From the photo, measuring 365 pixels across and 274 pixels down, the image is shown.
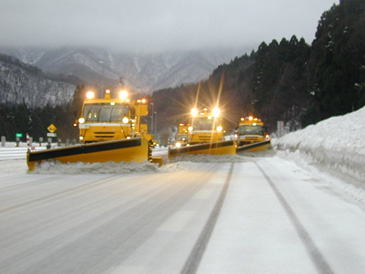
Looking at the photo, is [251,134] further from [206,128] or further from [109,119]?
[109,119]

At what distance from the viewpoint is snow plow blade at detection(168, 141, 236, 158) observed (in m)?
19.1

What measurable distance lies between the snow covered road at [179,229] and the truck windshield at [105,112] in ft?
19.4

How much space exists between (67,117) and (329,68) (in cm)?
9206

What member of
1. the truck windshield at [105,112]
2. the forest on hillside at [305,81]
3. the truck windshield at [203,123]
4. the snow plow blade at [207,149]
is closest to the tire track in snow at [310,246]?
the truck windshield at [105,112]

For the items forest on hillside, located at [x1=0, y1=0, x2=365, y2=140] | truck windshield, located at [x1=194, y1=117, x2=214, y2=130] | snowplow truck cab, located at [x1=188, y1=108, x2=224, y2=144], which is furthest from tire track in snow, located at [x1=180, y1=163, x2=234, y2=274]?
truck windshield, located at [x1=194, y1=117, x2=214, y2=130]

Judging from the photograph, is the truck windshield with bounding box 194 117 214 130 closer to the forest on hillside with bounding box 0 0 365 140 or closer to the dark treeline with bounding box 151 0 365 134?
the forest on hillside with bounding box 0 0 365 140

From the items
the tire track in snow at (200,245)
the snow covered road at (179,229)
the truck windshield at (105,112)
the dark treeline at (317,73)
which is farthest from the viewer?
the dark treeline at (317,73)

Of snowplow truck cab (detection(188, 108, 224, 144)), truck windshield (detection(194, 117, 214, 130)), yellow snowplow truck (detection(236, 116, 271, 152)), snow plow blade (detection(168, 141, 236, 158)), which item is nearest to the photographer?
snow plow blade (detection(168, 141, 236, 158))

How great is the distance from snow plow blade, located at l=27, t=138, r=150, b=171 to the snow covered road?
329cm

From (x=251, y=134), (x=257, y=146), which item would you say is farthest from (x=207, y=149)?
(x=251, y=134)

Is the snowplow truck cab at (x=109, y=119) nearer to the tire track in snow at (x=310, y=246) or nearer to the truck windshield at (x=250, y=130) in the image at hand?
the tire track in snow at (x=310, y=246)

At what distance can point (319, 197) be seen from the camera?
8.34 m

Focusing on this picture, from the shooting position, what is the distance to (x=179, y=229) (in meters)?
5.49

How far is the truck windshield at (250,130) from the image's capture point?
31519 millimetres
